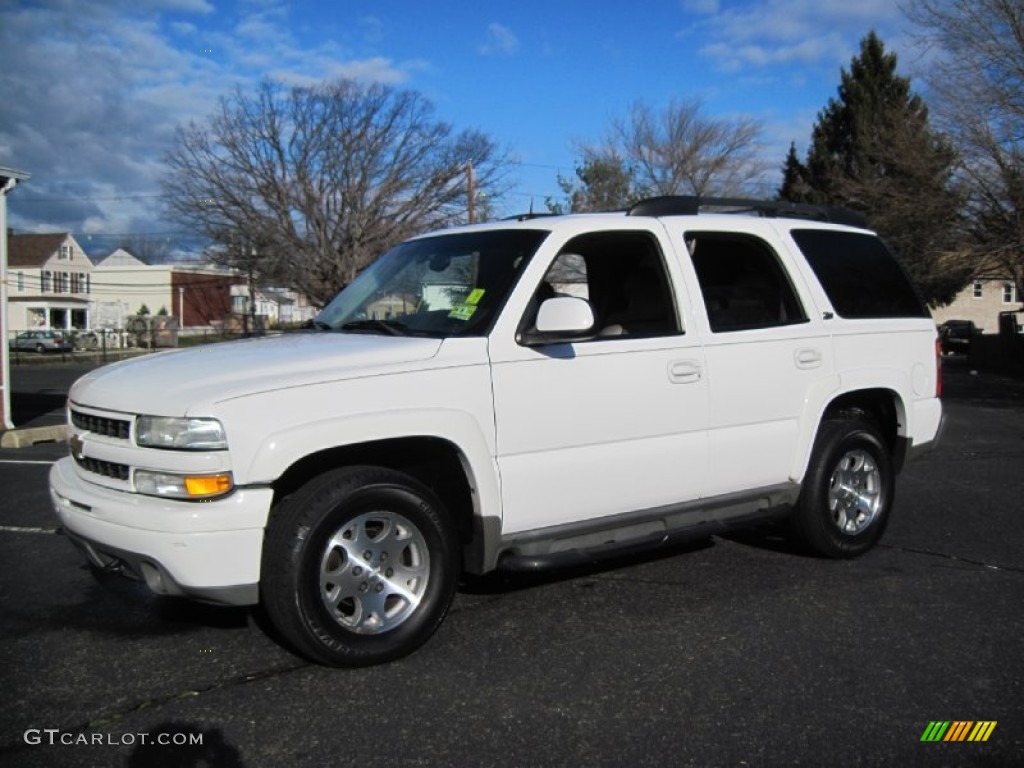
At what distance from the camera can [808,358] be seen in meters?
5.10

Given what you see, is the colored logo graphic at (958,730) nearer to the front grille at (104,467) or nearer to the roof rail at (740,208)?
the roof rail at (740,208)

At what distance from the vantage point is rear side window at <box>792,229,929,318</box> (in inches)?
214

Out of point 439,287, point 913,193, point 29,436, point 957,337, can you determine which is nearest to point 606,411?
point 439,287

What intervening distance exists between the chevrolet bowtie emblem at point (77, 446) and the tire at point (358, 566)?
0.98 metres

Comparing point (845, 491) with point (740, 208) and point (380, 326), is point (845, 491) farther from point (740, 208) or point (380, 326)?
point (380, 326)

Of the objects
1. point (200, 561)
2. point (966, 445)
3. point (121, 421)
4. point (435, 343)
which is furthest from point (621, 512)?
point (966, 445)

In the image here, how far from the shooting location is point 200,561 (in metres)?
3.39

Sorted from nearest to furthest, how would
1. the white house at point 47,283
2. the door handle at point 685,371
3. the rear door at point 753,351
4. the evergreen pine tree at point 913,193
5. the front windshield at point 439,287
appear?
the front windshield at point 439,287 < the door handle at point 685,371 < the rear door at point 753,351 < the evergreen pine tree at point 913,193 < the white house at point 47,283

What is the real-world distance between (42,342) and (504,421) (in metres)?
51.7

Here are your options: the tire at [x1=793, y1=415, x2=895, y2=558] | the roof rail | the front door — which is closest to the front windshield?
the front door

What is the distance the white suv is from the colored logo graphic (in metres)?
1.56

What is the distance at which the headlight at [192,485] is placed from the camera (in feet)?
11.2

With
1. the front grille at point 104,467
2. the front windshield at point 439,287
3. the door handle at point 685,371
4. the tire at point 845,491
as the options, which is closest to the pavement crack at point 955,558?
the tire at point 845,491

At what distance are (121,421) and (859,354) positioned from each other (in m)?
4.05
